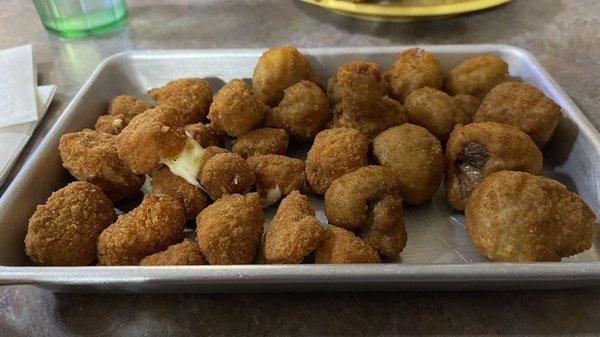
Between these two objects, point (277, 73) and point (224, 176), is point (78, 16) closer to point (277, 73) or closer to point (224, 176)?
point (277, 73)

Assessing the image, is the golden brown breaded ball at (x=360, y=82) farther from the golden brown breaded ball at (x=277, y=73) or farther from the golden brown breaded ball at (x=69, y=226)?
the golden brown breaded ball at (x=69, y=226)

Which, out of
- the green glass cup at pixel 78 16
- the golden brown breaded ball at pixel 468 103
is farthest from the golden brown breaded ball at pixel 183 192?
the green glass cup at pixel 78 16

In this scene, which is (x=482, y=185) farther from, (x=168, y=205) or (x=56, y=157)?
(x=56, y=157)

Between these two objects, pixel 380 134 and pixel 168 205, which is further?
pixel 380 134

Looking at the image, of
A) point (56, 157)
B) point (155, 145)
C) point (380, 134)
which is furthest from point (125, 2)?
point (380, 134)

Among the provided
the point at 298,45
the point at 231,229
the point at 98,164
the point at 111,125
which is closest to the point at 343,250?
the point at 231,229

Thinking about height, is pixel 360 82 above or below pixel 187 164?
above
